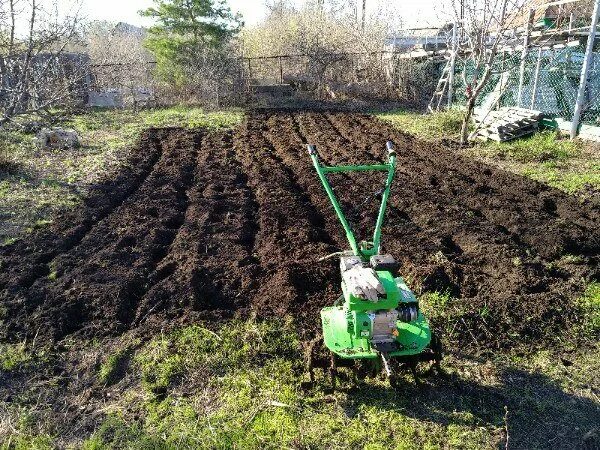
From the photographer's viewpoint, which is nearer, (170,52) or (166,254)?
(166,254)

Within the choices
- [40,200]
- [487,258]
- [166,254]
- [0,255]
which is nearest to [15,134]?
[40,200]

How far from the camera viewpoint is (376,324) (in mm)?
3211

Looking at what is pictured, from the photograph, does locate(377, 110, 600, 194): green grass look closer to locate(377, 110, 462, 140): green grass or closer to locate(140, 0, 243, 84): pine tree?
locate(377, 110, 462, 140): green grass

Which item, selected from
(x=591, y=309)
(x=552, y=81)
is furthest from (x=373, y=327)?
(x=552, y=81)

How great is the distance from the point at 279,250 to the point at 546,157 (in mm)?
6611

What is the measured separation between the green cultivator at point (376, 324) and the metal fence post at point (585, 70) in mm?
8955

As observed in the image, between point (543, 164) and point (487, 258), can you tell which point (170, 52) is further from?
point (487, 258)

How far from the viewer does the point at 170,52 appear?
62.7 feet

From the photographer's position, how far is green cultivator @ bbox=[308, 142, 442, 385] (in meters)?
3.12

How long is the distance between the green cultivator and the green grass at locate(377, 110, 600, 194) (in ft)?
17.8

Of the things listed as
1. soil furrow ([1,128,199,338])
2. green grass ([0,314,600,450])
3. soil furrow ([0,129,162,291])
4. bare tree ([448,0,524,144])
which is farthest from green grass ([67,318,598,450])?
bare tree ([448,0,524,144])

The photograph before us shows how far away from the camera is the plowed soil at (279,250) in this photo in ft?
14.6

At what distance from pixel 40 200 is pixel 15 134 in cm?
574

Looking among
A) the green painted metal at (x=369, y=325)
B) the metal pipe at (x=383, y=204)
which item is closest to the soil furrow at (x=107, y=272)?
the green painted metal at (x=369, y=325)
